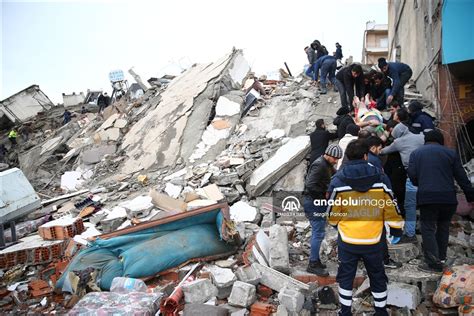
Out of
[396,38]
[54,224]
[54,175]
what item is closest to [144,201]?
[54,224]

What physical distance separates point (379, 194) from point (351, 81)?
4.51 metres

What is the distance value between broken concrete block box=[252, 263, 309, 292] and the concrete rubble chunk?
1.65 metres

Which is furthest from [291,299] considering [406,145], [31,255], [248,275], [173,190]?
[31,255]

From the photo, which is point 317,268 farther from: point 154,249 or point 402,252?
point 154,249

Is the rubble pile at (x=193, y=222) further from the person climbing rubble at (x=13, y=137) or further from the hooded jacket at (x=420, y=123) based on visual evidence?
the person climbing rubble at (x=13, y=137)

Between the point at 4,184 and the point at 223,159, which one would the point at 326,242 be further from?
the point at 4,184

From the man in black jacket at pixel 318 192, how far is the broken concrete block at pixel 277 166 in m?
2.20

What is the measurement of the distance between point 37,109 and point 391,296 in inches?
857

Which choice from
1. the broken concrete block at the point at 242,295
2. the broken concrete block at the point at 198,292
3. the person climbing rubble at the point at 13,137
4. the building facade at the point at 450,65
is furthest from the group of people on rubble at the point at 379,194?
the person climbing rubble at the point at 13,137

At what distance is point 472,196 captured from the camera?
11.9 feet

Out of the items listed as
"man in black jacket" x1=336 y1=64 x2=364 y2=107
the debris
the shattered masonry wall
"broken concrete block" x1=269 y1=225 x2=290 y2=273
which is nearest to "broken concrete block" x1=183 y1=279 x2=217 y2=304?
the debris

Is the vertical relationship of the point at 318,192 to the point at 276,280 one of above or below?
above

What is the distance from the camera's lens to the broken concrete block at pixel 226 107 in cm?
962

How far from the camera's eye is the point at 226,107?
9.77m
